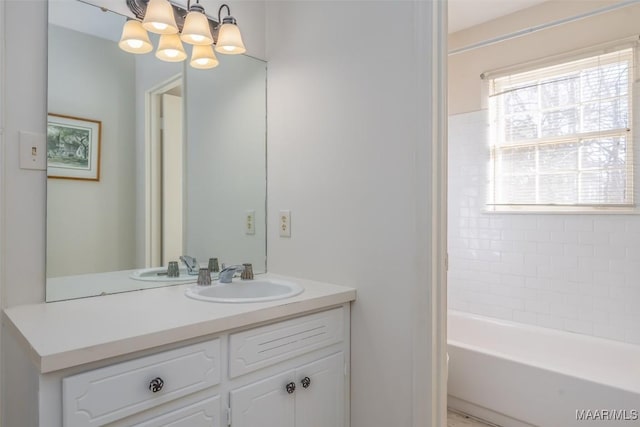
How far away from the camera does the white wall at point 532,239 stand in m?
2.34

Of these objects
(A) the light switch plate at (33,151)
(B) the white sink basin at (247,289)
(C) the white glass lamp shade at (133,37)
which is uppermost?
(C) the white glass lamp shade at (133,37)

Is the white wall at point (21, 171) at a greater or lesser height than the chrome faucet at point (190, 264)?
greater

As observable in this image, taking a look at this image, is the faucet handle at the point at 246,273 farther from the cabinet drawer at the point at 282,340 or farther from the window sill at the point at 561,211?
the window sill at the point at 561,211

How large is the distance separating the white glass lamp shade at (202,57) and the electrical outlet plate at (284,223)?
2.51 feet

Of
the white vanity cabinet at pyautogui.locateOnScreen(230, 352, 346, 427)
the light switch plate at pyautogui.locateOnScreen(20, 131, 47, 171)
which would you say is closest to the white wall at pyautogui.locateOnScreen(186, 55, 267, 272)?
the light switch plate at pyautogui.locateOnScreen(20, 131, 47, 171)

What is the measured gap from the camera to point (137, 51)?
5.08 ft

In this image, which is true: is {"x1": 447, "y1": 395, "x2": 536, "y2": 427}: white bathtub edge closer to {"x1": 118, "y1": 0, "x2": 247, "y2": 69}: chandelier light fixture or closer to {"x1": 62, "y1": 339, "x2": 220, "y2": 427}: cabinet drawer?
{"x1": 62, "y1": 339, "x2": 220, "y2": 427}: cabinet drawer

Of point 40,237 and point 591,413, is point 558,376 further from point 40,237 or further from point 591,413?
point 40,237

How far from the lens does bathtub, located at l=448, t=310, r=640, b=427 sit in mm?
1771

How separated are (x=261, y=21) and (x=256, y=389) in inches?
66.7

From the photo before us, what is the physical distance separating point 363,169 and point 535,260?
1815mm

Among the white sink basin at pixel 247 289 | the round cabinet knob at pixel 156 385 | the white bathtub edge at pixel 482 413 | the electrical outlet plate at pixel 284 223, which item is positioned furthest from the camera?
the white bathtub edge at pixel 482 413

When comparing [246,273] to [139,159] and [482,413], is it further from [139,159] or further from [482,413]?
[482,413]

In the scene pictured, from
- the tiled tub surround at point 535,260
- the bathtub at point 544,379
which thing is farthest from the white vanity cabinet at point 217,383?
the tiled tub surround at point 535,260
